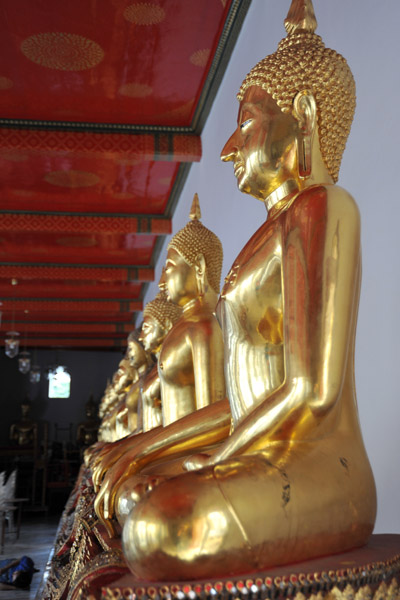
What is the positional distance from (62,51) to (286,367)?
3.08m

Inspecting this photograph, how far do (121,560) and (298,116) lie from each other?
920 millimetres

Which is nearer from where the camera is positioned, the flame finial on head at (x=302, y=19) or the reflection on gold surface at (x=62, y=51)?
the flame finial on head at (x=302, y=19)

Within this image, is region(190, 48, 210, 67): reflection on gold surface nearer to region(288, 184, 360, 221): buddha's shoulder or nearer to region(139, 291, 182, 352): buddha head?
region(139, 291, 182, 352): buddha head

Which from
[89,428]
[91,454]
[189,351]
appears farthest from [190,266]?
[89,428]

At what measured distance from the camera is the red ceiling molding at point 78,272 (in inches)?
345

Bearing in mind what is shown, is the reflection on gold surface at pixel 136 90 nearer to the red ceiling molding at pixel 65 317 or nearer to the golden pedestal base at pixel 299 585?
the golden pedestal base at pixel 299 585

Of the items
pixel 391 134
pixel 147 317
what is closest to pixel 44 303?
pixel 147 317

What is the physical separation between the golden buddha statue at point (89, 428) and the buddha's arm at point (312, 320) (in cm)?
1698

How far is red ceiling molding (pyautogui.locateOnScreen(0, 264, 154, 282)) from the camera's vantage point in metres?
8.77

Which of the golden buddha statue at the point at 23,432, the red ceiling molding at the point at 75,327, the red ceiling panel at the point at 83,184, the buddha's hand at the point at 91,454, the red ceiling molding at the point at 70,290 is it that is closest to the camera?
the buddha's hand at the point at 91,454

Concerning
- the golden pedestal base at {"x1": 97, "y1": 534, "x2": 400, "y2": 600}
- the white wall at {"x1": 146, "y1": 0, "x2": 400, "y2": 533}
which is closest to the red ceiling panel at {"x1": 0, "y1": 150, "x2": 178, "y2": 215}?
the white wall at {"x1": 146, "y1": 0, "x2": 400, "y2": 533}

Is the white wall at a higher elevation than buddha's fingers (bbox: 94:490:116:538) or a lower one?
higher

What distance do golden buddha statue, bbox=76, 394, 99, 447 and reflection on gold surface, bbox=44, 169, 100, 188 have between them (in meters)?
12.8

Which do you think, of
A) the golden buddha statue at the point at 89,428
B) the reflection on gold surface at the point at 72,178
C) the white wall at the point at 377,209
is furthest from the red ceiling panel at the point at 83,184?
the golden buddha statue at the point at 89,428
